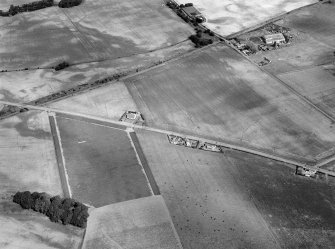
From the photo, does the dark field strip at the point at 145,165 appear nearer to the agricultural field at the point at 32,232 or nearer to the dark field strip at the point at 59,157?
the dark field strip at the point at 59,157

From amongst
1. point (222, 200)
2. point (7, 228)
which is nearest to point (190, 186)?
point (222, 200)

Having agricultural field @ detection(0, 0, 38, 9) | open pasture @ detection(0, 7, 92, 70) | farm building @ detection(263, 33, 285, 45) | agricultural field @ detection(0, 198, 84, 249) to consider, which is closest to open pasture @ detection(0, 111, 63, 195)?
agricultural field @ detection(0, 198, 84, 249)

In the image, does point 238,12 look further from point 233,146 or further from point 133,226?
point 133,226

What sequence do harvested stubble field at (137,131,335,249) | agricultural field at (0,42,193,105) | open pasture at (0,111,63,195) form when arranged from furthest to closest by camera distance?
agricultural field at (0,42,193,105)
open pasture at (0,111,63,195)
harvested stubble field at (137,131,335,249)

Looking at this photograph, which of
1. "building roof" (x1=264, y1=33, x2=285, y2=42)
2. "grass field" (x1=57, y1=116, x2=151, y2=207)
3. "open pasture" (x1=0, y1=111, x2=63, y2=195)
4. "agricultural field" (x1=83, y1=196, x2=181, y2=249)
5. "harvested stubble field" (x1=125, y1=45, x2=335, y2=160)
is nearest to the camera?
"agricultural field" (x1=83, y1=196, x2=181, y2=249)

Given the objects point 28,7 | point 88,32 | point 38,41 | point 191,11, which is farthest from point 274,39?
point 28,7

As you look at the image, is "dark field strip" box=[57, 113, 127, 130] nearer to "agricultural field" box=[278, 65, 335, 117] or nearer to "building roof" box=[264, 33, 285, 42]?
"agricultural field" box=[278, 65, 335, 117]

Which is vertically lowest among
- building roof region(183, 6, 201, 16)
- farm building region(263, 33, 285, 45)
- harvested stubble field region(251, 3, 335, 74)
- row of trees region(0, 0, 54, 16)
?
harvested stubble field region(251, 3, 335, 74)
